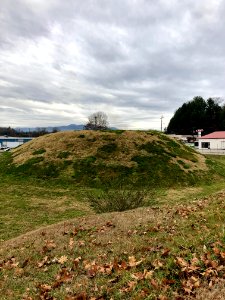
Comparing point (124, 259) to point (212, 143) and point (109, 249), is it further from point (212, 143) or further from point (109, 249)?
point (212, 143)

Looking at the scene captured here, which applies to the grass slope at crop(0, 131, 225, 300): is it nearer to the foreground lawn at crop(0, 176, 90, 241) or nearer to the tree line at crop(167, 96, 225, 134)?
the foreground lawn at crop(0, 176, 90, 241)

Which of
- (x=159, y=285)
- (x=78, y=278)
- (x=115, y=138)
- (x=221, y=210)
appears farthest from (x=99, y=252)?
(x=115, y=138)

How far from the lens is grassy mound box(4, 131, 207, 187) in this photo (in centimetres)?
2447

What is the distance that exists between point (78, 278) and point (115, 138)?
2526cm

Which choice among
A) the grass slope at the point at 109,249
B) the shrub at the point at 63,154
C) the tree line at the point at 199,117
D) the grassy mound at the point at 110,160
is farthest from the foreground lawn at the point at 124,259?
the tree line at the point at 199,117

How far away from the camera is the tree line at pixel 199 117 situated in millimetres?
101375

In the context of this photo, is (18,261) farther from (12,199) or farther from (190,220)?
(12,199)

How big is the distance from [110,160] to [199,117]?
274 feet

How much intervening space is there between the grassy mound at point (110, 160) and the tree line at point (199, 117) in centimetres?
7343

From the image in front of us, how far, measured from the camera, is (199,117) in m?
104

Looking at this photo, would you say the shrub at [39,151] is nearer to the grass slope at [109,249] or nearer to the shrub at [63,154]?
the shrub at [63,154]

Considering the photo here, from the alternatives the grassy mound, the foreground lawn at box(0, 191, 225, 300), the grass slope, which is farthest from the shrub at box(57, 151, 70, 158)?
the foreground lawn at box(0, 191, 225, 300)

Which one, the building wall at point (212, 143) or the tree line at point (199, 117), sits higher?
the tree line at point (199, 117)

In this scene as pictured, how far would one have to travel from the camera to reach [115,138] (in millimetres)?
30969
